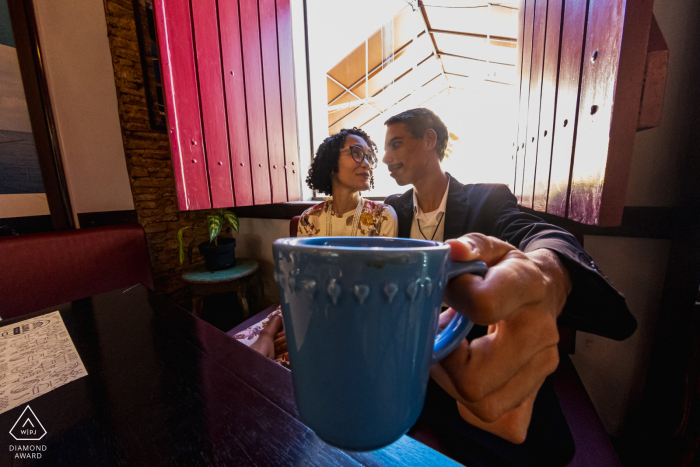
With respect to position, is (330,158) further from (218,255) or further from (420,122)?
(218,255)

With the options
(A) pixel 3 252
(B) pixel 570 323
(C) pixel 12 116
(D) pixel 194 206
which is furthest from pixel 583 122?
(C) pixel 12 116

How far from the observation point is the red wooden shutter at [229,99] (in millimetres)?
1258

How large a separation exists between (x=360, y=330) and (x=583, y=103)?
64cm

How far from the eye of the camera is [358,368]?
0.52ft

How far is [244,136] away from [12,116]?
1.25 m

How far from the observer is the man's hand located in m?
0.19

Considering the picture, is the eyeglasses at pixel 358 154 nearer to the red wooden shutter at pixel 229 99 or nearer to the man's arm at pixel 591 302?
the red wooden shutter at pixel 229 99

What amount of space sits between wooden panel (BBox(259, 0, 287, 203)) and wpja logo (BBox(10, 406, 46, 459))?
61.1 inches

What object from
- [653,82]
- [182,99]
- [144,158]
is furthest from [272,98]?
[653,82]

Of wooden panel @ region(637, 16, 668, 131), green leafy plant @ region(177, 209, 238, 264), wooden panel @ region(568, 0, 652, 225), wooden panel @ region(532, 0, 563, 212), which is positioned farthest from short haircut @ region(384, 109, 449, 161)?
green leafy plant @ region(177, 209, 238, 264)

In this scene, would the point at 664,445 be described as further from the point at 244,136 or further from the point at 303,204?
the point at 244,136

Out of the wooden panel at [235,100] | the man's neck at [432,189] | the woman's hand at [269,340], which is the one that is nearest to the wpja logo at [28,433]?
the woman's hand at [269,340]

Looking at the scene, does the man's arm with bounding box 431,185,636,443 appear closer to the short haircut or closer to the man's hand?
the man's hand

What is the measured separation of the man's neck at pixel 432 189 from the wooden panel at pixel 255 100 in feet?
3.50
